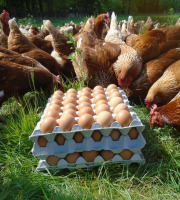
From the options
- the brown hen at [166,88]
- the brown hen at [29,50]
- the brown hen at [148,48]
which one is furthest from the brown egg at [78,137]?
the brown hen at [29,50]

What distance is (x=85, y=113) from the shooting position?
4.21 ft

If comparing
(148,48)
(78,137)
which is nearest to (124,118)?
(78,137)

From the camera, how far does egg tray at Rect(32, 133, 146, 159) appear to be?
1.20 meters

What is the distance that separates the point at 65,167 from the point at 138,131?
0.55 m

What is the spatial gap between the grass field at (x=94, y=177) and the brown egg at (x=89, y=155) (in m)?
0.08

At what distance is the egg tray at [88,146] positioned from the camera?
120 cm

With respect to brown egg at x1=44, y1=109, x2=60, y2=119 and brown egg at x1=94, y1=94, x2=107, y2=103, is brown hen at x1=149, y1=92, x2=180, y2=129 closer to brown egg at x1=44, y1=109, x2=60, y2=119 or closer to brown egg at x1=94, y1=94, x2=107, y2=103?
brown egg at x1=94, y1=94, x2=107, y2=103

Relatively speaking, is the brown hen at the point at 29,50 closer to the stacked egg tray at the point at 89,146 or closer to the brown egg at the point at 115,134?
the stacked egg tray at the point at 89,146

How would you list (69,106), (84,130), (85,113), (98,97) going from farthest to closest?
(98,97), (69,106), (85,113), (84,130)

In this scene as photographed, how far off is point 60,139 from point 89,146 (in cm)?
20

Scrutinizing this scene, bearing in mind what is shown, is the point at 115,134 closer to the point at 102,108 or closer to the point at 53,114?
the point at 102,108

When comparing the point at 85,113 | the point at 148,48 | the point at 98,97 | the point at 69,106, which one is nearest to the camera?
the point at 85,113

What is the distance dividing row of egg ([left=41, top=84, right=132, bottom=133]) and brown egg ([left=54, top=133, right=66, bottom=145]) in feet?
0.21

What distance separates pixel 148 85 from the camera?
1.97 meters
